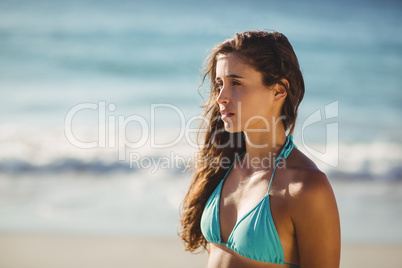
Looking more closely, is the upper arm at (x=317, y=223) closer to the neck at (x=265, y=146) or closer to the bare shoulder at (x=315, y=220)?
the bare shoulder at (x=315, y=220)

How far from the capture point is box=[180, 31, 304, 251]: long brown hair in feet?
7.41

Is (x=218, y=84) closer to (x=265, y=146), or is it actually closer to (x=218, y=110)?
(x=218, y=110)

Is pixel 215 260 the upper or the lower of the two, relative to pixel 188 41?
lower

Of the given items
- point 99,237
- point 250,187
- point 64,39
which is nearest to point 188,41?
point 64,39

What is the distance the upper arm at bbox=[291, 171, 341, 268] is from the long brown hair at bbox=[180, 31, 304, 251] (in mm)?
506

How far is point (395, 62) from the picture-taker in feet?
38.5


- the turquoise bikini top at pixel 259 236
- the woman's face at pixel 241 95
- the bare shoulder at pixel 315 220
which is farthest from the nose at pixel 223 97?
the bare shoulder at pixel 315 220

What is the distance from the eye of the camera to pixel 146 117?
9.62 metres

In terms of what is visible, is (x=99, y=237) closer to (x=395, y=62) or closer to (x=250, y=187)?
(x=250, y=187)

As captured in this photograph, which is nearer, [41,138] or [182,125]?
[41,138]

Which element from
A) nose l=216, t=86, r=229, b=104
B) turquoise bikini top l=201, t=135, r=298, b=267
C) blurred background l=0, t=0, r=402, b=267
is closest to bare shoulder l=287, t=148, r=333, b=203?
turquoise bikini top l=201, t=135, r=298, b=267

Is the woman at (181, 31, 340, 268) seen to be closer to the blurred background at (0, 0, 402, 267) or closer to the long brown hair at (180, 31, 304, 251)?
the long brown hair at (180, 31, 304, 251)

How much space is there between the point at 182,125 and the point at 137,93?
6.73 feet

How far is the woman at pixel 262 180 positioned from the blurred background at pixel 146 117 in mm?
2128
